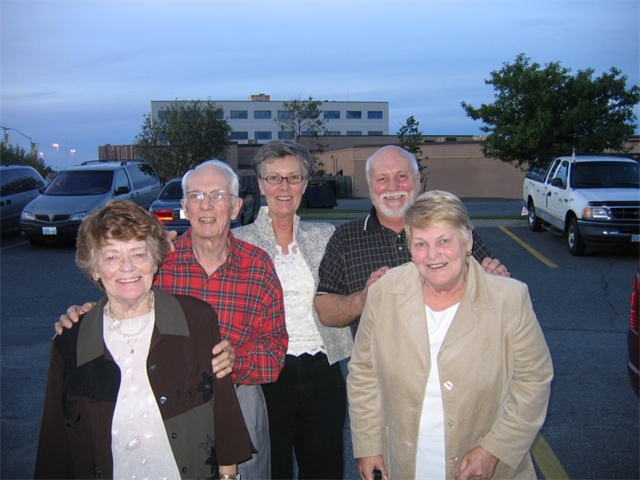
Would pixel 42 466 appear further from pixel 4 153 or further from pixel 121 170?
pixel 4 153

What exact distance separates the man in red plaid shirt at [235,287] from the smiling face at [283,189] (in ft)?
1.27

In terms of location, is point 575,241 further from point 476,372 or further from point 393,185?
point 476,372

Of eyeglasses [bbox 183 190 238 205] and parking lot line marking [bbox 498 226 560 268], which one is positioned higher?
eyeglasses [bbox 183 190 238 205]

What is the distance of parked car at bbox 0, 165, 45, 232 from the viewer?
15602 mm

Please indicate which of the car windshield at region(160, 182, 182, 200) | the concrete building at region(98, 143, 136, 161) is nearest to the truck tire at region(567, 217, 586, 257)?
the car windshield at region(160, 182, 182, 200)

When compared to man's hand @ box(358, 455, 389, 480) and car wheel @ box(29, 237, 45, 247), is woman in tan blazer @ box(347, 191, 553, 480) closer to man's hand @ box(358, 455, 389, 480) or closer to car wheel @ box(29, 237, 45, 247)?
man's hand @ box(358, 455, 389, 480)

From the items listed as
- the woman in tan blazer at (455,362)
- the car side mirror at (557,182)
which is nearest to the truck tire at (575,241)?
the car side mirror at (557,182)

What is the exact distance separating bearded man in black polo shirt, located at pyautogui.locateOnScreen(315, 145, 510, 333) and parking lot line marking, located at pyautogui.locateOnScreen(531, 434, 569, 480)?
1.91m

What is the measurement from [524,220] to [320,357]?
15888 mm

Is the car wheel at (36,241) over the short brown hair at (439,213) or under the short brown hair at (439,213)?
under

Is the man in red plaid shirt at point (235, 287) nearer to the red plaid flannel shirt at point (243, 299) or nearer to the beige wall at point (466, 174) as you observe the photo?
the red plaid flannel shirt at point (243, 299)

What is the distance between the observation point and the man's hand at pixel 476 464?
2549 millimetres

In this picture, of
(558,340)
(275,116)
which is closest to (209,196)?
(558,340)

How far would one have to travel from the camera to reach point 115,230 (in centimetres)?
248
